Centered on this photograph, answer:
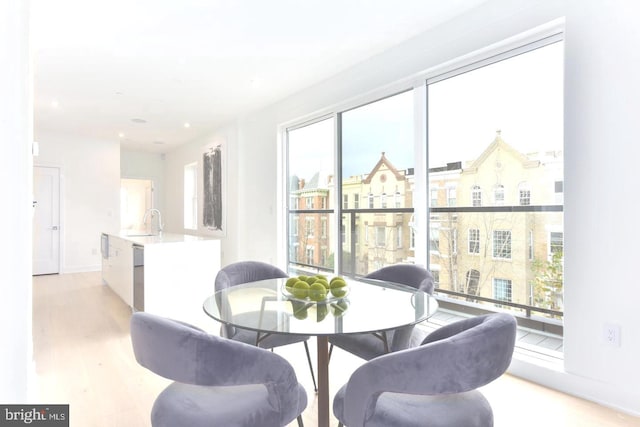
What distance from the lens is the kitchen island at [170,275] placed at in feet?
12.2

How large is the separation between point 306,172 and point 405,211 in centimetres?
174

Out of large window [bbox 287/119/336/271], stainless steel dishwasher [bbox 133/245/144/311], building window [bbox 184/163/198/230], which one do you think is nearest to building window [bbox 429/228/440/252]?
large window [bbox 287/119/336/271]

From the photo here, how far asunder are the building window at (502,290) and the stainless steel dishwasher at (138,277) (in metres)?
3.28

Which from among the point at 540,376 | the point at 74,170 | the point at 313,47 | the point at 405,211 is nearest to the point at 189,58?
the point at 313,47

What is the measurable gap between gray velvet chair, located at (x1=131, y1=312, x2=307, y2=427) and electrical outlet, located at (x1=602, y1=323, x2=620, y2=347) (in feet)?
6.12

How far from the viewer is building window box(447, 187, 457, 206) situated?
9.88ft

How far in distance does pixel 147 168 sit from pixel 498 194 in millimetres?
8393

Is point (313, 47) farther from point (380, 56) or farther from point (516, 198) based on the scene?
point (516, 198)

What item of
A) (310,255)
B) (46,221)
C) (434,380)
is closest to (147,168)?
(46,221)

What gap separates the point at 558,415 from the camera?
204 cm

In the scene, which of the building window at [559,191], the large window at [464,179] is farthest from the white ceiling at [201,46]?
the building window at [559,191]

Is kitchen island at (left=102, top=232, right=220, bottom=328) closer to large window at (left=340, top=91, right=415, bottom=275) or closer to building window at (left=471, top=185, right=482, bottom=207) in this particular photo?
large window at (left=340, top=91, right=415, bottom=275)

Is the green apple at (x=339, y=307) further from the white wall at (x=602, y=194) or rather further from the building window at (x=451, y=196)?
the building window at (x=451, y=196)

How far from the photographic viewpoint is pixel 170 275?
12.6ft
